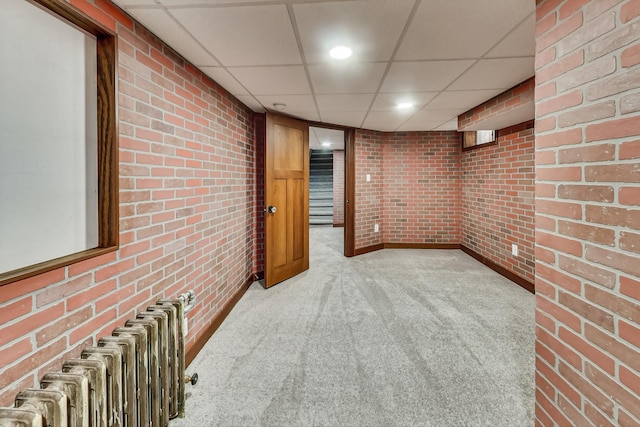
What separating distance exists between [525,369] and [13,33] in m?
3.14

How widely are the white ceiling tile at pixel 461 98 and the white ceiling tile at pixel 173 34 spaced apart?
226 cm

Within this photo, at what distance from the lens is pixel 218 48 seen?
187 centimetres

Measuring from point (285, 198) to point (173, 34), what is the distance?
2.20 meters

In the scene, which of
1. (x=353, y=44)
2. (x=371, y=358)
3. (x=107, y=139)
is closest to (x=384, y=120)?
(x=353, y=44)

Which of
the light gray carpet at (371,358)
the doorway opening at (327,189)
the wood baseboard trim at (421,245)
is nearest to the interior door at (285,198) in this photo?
the light gray carpet at (371,358)

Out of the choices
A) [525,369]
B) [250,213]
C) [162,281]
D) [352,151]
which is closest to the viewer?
[162,281]

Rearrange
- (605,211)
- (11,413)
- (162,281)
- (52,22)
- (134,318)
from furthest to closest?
1. (162,281)
2. (134,318)
3. (52,22)
4. (605,211)
5. (11,413)

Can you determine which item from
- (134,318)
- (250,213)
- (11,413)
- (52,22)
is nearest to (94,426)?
→ (11,413)

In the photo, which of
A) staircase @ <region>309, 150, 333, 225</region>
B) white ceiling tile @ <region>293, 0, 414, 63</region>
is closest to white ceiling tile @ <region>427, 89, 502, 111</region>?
white ceiling tile @ <region>293, 0, 414, 63</region>

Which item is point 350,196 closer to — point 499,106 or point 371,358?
point 499,106

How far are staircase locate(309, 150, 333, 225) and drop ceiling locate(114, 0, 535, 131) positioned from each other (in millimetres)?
5869

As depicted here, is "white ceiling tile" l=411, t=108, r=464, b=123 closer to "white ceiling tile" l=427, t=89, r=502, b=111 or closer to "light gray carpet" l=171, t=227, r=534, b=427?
"white ceiling tile" l=427, t=89, r=502, b=111

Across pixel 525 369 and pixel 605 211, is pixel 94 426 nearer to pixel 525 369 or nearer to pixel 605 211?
pixel 605 211

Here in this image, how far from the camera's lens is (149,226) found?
166 centimetres
